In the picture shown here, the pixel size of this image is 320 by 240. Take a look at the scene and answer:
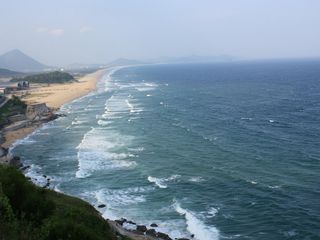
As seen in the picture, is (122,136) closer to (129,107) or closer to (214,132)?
(214,132)

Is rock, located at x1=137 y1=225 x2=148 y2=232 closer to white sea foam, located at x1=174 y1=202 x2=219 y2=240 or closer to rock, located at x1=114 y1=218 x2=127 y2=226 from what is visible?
rock, located at x1=114 y1=218 x2=127 y2=226

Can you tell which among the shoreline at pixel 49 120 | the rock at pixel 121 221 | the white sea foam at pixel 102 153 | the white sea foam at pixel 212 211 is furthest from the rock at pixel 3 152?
the white sea foam at pixel 212 211

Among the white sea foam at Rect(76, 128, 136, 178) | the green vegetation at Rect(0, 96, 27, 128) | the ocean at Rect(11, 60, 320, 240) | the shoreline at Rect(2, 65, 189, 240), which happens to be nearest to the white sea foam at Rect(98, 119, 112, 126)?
the ocean at Rect(11, 60, 320, 240)

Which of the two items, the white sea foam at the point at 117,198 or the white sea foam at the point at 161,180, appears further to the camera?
the white sea foam at the point at 161,180

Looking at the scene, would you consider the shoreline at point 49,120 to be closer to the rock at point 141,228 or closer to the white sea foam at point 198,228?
the rock at point 141,228

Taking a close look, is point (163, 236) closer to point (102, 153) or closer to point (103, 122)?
point (102, 153)

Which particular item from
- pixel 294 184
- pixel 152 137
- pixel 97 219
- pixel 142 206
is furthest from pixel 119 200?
pixel 152 137
